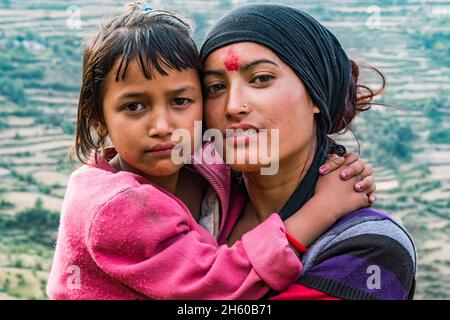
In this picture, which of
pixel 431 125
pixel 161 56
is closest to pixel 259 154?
pixel 161 56

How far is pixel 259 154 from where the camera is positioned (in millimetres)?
2041

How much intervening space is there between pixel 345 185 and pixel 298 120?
0.72 feet

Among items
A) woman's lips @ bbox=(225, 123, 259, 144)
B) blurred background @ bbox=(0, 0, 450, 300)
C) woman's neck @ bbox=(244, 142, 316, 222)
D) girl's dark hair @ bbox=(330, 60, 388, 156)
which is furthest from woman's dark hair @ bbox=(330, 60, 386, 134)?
blurred background @ bbox=(0, 0, 450, 300)

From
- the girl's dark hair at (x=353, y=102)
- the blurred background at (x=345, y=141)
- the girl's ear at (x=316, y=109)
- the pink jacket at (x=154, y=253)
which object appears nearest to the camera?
the pink jacket at (x=154, y=253)

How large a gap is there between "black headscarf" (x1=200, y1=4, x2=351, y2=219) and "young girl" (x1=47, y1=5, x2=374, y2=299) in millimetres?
76

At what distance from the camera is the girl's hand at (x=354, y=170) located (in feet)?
6.86

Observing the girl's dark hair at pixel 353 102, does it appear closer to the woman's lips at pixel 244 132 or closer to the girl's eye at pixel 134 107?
the woman's lips at pixel 244 132

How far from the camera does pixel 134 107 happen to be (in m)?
2.09

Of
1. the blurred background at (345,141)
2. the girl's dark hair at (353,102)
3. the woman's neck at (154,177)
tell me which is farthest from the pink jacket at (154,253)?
the blurred background at (345,141)

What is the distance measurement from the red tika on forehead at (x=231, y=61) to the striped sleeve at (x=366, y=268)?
550mm

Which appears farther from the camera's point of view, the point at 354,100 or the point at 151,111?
the point at 354,100

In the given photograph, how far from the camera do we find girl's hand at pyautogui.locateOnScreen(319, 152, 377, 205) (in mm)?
2090

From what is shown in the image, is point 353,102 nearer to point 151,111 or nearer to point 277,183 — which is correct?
point 277,183

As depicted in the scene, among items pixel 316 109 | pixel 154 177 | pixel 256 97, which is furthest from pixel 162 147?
pixel 316 109
